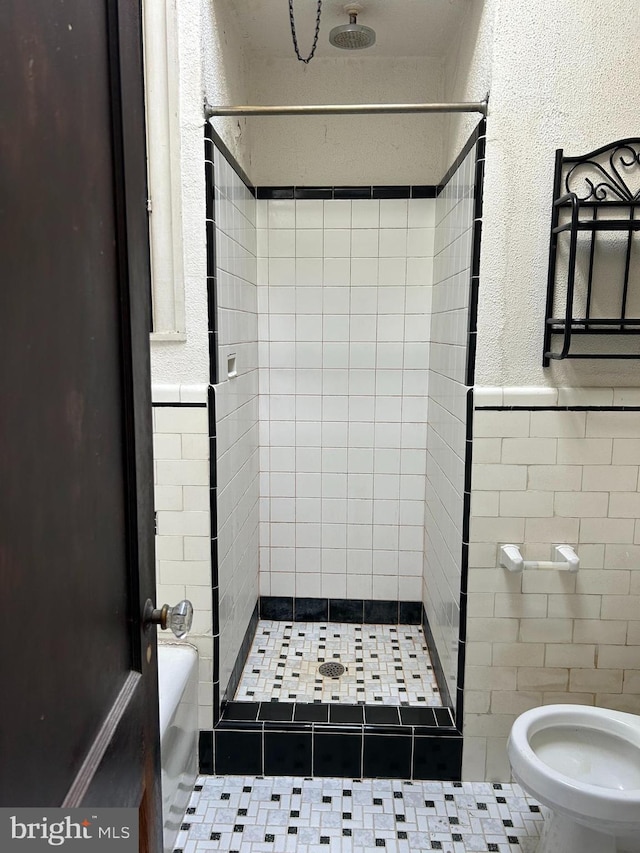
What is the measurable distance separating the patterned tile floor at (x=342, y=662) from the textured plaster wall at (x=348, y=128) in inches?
80.2

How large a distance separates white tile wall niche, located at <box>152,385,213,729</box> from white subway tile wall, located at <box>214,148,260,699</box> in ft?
0.22

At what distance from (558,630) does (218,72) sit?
7.04 ft

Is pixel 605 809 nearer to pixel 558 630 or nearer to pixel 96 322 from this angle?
pixel 558 630

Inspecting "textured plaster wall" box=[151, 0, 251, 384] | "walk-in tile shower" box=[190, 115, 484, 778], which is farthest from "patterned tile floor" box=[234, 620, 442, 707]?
"textured plaster wall" box=[151, 0, 251, 384]

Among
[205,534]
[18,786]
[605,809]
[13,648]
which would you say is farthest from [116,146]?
[605,809]

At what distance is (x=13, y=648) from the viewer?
0.56 meters

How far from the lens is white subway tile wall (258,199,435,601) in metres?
2.82

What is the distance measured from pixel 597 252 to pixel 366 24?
1306mm

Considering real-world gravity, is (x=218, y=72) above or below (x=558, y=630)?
above

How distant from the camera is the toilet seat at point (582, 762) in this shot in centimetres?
148

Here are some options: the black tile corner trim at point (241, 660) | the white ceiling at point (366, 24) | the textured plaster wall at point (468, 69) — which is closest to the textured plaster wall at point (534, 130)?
the textured plaster wall at point (468, 69)

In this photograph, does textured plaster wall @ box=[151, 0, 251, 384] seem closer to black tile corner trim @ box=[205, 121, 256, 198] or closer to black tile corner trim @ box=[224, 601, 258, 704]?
black tile corner trim @ box=[205, 121, 256, 198]

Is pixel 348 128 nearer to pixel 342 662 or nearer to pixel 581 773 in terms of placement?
pixel 342 662

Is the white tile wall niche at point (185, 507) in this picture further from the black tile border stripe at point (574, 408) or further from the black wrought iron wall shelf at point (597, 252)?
the black wrought iron wall shelf at point (597, 252)
